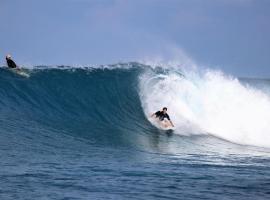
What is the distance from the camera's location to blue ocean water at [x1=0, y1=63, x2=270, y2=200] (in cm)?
995

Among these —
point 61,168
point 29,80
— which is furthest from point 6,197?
point 29,80

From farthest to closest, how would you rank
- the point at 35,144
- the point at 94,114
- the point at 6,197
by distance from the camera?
the point at 94,114 → the point at 35,144 → the point at 6,197

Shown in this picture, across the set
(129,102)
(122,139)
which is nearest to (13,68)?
(129,102)

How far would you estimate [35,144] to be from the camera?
45.0 feet

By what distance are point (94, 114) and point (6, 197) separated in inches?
452

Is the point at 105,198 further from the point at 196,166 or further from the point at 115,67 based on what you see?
the point at 115,67

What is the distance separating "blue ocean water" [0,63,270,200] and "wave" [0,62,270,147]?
0.15 ft

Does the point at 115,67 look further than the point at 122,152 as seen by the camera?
Yes

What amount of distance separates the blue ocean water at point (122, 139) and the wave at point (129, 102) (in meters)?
0.04

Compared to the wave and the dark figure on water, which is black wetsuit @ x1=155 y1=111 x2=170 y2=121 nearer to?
the wave

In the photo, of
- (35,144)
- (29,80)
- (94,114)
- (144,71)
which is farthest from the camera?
(144,71)

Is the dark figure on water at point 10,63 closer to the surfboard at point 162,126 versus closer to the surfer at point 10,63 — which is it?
the surfer at point 10,63

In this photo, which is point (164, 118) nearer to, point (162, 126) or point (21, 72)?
point (162, 126)

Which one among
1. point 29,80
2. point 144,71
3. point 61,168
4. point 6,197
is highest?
point 144,71
